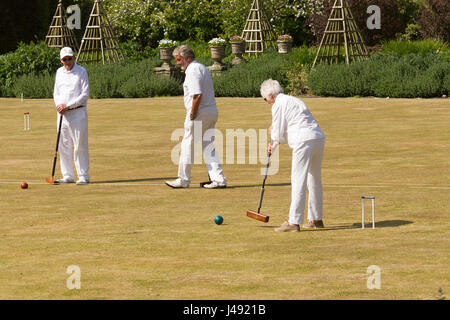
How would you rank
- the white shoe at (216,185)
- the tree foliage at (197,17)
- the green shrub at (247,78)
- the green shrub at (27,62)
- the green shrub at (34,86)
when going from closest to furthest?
the white shoe at (216,185), the green shrub at (247,78), the green shrub at (34,86), the green shrub at (27,62), the tree foliage at (197,17)

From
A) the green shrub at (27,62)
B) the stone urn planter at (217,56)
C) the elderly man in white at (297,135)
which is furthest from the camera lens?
the green shrub at (27,62)

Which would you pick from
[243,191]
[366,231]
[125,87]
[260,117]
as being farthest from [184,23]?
[366,231]

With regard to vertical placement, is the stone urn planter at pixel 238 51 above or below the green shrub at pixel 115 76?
above

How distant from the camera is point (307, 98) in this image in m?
31.8

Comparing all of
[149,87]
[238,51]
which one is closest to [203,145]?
[149,87]

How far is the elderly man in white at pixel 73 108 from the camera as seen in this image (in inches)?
571

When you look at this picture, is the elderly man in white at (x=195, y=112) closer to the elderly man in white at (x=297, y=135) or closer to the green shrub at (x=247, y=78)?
the elderly man in white at (x=297, y=135)

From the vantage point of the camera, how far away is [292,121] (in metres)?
10.4

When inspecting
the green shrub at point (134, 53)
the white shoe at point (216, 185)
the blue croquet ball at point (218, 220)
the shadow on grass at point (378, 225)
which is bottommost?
the white shoe at point (216, 185)

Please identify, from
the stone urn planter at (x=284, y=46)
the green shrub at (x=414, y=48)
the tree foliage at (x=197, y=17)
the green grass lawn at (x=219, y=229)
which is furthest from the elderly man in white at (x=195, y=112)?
the tree foliage at (x=197, y=17)

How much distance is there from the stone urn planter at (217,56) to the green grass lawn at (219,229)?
1485 cm

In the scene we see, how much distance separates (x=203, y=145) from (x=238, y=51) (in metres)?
23.0

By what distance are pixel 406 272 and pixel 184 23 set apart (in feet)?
141

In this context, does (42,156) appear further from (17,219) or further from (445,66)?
(445,66)
